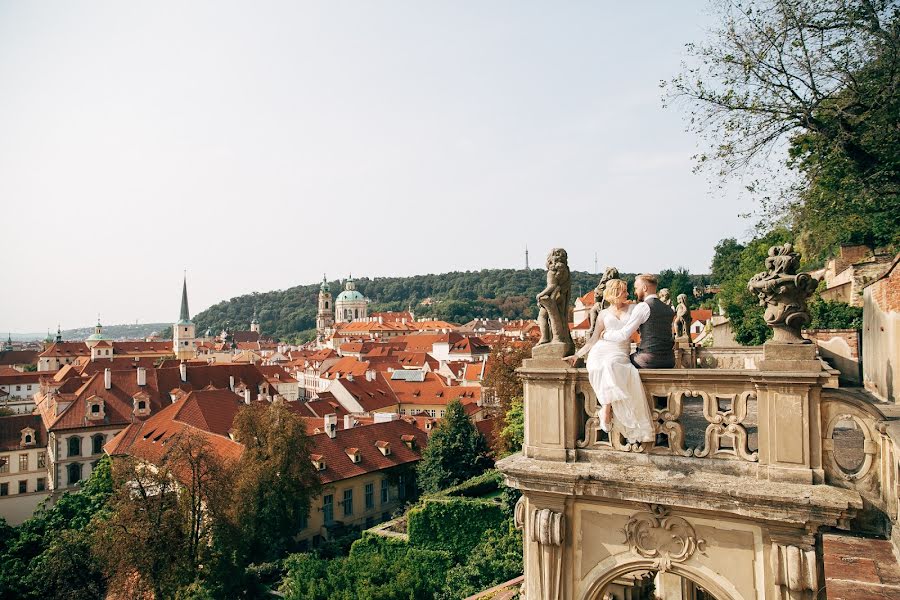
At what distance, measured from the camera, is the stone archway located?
15.9 feet

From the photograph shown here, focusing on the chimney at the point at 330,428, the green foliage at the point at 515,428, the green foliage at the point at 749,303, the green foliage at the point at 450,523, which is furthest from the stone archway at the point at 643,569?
the chimney at the point at 330,428

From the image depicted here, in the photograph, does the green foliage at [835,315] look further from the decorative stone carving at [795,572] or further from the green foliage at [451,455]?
the decorative stone carving at [795,572]

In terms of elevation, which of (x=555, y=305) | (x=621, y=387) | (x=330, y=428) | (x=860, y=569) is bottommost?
(x=330, y=428)

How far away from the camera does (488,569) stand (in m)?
25.7

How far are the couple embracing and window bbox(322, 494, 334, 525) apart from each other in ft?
109

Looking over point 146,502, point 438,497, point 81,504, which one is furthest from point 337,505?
point 81,504

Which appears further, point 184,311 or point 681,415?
point 184,311

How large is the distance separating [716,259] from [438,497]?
58.0m

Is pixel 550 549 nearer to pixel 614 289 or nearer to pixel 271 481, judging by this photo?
pixel 614 289

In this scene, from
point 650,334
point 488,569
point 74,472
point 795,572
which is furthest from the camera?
point 74,472

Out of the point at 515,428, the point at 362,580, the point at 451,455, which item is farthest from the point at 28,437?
the point at 362,580

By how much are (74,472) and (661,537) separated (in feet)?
173

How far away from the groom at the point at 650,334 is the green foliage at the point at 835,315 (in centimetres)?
2056

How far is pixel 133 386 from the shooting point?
54.8m
